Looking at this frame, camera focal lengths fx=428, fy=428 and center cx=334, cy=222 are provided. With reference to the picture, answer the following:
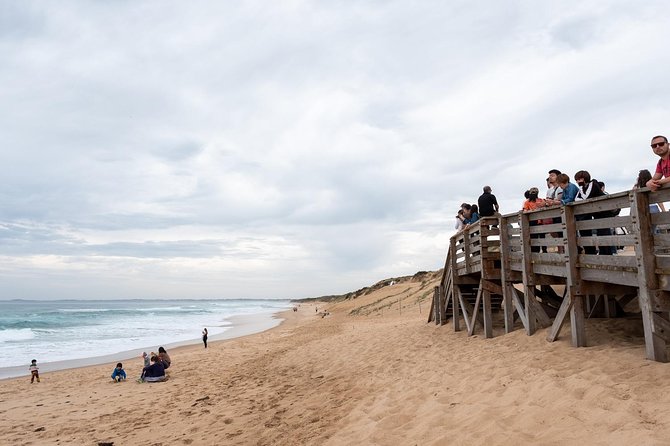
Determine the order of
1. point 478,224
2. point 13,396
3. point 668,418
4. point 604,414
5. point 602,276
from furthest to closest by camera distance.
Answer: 1. point 13,396
2. point 478,224
3. point 602,276
4. point 604,414
5. point 668,418

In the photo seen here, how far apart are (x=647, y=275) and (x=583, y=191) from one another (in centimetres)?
255

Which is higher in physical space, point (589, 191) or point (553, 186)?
point (553, 186)

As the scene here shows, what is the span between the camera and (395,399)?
686cm

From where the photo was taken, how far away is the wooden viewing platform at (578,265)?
5000 mm

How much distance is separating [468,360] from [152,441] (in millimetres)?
5784

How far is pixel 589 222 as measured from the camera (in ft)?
20.5

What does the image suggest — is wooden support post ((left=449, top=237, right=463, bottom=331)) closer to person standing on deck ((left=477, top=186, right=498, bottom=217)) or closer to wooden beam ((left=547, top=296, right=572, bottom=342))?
person standing on deck ((left=477, top=186, right=498, bottom=217))

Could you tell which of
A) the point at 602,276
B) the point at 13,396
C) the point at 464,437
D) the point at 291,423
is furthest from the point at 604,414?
the point at 13,396

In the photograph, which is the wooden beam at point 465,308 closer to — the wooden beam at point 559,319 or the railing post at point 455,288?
the railing post at point 455,288

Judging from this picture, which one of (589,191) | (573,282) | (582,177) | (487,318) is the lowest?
(487,318)

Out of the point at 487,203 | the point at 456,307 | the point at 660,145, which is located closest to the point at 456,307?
the point at 456,307

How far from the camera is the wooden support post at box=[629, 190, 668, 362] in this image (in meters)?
4.98

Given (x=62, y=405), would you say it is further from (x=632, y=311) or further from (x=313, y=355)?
(x=632, y=311)

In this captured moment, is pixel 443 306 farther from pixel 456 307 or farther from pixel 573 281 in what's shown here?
pixel 573 281
